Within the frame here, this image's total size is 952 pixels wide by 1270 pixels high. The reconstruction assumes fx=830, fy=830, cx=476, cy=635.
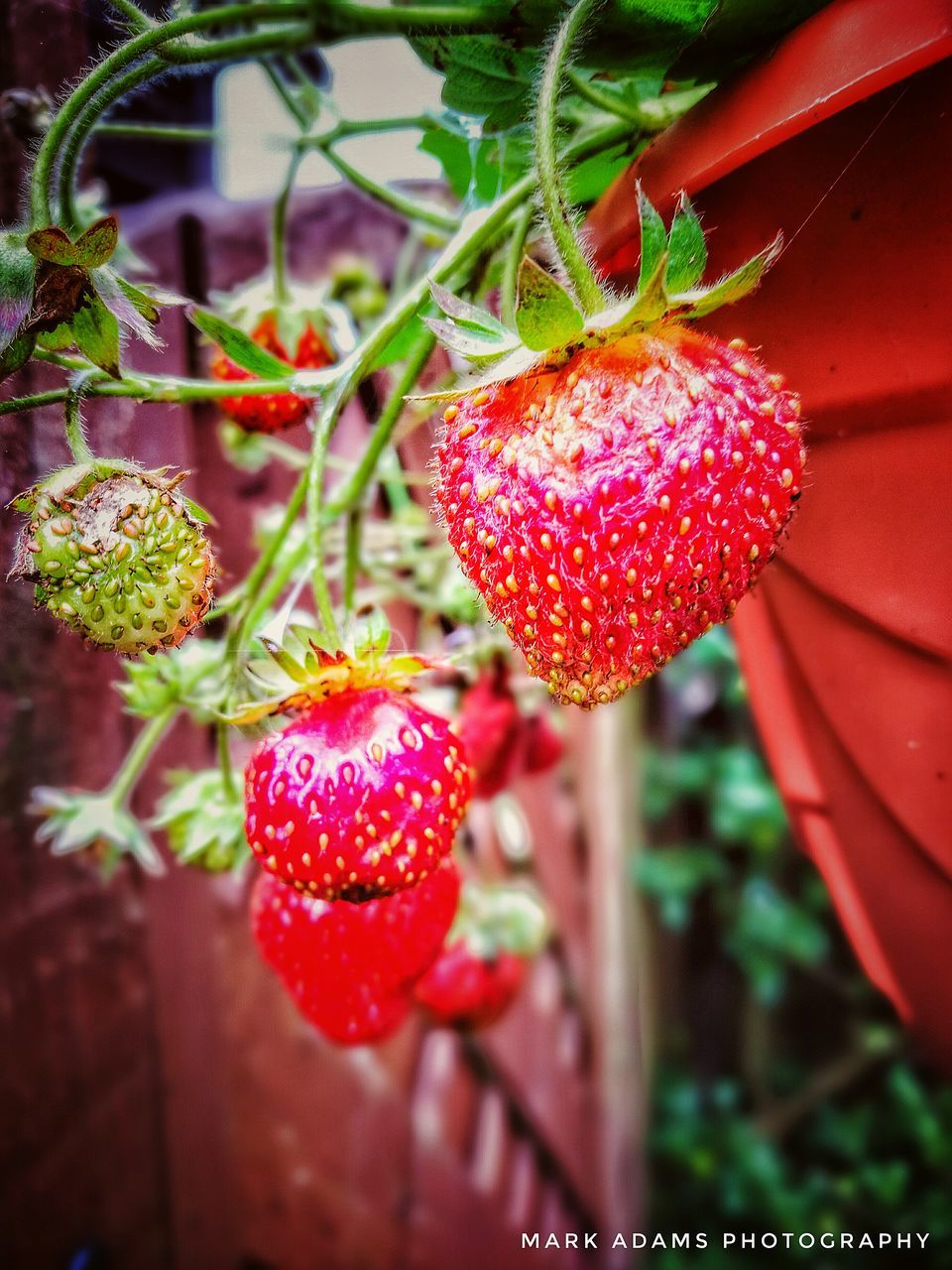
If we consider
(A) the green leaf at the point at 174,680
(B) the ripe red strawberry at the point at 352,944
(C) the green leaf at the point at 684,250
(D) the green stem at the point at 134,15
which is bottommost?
(B) the ripe red strawberry at the point at 352,944

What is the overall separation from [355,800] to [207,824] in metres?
0.20

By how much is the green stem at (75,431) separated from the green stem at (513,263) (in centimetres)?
20

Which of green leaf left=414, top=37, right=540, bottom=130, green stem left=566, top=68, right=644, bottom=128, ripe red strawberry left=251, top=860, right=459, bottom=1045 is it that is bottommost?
ripe red strawberry left=251, top=860, right=459, bottom=1045

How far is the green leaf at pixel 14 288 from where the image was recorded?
0.34 meters

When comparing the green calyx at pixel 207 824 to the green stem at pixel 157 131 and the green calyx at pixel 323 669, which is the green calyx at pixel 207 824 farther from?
the green stem at pixel 157 131

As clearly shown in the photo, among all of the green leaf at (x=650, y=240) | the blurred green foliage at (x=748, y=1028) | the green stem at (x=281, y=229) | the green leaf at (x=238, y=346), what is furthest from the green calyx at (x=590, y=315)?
the blurred green foliage at (x=748, y=1028)

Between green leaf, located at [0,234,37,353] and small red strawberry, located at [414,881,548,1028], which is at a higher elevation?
green leaf, located at [0,234,37,353]

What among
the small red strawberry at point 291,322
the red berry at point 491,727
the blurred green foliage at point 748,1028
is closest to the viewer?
the small red strawberry at point 291,322

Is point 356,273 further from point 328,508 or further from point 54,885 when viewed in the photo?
point 54,885

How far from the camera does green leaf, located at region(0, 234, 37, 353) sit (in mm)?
344

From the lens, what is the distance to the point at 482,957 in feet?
2.68

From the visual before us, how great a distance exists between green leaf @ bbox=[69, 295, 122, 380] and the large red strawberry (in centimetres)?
15

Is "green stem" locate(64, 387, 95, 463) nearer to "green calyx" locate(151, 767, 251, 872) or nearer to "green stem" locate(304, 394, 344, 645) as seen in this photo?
"green stem" locate(304, 394, 344, 645)

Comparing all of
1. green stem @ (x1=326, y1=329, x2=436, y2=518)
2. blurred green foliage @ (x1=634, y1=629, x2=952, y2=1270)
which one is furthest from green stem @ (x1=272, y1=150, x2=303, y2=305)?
blurred green foliage @ (x1=634, y1=629, x2=952, y2=1270)
